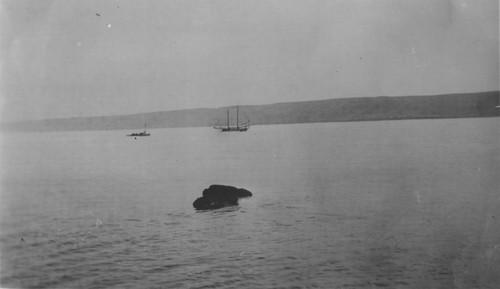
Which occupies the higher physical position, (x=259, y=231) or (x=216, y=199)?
(x=216, y=199)

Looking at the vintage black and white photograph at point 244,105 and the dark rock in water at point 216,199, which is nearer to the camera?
the vintage black and white photograph at point 244,105

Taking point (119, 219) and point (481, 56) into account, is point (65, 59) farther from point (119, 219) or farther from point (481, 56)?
point (481, 56)

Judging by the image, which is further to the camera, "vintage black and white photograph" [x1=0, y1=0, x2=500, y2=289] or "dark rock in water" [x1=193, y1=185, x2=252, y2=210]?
"dark rock in water" [x1=193, y1=185, x2=252, y2=210]

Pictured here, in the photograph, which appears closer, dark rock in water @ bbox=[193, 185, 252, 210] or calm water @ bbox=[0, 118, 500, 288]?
calm water @ bbox=[0, 118, 500, 288]

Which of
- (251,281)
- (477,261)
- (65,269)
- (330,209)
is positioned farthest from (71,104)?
(477,261)

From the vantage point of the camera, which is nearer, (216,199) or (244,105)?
(244,105)

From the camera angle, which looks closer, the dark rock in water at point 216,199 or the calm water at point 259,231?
the calm water at point 259,231

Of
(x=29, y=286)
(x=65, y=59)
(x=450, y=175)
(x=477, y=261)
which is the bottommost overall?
(x=29, y=286)

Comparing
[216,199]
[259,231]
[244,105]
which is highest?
[244,105]
